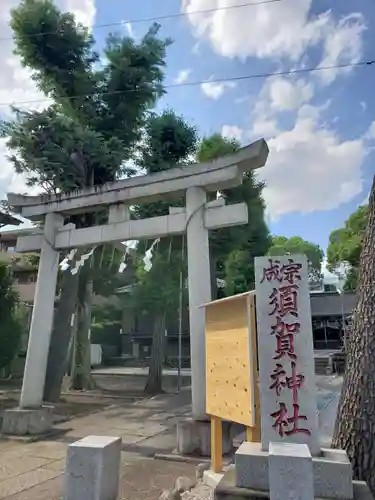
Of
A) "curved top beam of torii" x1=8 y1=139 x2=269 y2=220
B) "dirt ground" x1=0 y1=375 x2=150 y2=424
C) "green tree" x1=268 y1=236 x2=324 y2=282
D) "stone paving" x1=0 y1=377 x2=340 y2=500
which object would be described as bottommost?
"stone paving" x1=0 y1=377 x2=340 y2=500

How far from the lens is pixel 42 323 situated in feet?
24.7

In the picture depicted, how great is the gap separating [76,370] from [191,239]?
1050 cm

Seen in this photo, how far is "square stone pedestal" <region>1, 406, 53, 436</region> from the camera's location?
6.99 m

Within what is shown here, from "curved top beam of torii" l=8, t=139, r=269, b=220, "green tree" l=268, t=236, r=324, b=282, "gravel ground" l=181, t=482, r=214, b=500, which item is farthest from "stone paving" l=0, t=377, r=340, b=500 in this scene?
"green tree" l=268, t=236, r=324, b=282

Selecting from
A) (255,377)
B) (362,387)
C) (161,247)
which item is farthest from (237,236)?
(362,387)

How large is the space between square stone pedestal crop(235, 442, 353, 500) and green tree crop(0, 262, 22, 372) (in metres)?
14.0

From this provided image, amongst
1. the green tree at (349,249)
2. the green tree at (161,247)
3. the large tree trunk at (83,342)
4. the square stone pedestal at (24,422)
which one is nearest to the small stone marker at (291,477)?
the square stone pedestal at (24,422)

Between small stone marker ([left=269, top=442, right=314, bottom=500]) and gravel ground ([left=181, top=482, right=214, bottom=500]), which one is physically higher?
small stone marker ([left=269, top=442, right=314, bottom=500])

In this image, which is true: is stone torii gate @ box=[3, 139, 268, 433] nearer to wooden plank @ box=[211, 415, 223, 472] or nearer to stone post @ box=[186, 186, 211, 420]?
stone post @ box=[186, 186, 211, 420]

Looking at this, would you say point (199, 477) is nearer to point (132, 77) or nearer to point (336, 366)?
point (132, 77)

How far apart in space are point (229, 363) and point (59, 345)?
8.30m

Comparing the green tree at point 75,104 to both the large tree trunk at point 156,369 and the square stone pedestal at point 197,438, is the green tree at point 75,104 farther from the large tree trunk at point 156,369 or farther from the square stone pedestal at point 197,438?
the square stone pedestal at point 197,438

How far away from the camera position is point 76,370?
1494cm

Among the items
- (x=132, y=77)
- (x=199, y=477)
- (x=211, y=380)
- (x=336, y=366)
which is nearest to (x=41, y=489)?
(x=199, y=477)
